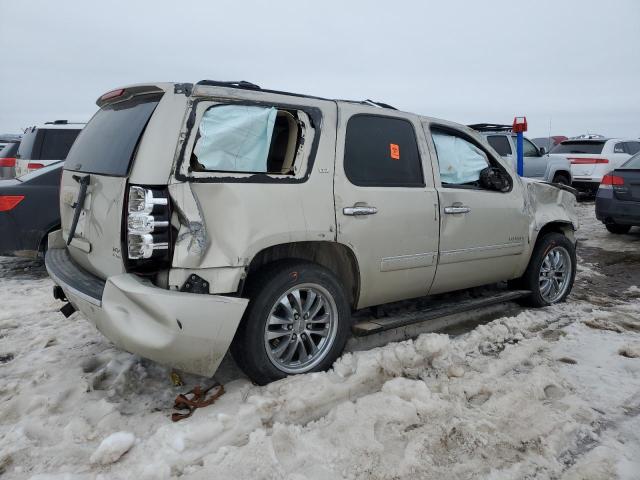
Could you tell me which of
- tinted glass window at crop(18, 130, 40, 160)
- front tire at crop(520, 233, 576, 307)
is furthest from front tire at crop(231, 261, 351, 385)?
tinted glass window at crop(18, 130, 40, 160)

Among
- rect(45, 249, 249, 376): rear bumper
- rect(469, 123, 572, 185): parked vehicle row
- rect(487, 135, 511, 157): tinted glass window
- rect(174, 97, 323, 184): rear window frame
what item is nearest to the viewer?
rect(45, 249, 249, 376): rear bumper

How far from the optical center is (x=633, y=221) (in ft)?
25.5

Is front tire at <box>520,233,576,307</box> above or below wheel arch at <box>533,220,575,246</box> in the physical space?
below

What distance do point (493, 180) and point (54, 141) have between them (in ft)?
21.6

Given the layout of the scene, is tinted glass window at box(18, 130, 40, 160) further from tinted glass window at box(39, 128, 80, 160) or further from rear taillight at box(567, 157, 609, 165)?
rear taillight at box(567, 157, 609, 165)

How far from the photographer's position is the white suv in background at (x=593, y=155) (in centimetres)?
1320

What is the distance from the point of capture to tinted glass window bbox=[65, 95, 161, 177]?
9.16ft

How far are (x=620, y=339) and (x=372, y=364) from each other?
6.90ft

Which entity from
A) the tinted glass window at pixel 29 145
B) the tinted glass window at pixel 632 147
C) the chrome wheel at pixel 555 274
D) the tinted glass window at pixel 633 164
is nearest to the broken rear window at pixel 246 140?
the chrome wheel at pixel 555 274

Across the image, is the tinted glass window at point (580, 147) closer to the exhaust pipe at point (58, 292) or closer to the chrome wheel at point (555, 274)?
the chrome wheel at point (555, 274)

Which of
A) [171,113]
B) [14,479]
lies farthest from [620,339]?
[14,479]

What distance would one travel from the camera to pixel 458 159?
401 cm

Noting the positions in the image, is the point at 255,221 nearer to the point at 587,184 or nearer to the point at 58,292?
the point at 58,292

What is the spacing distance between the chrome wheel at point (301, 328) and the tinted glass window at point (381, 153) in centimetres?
80
